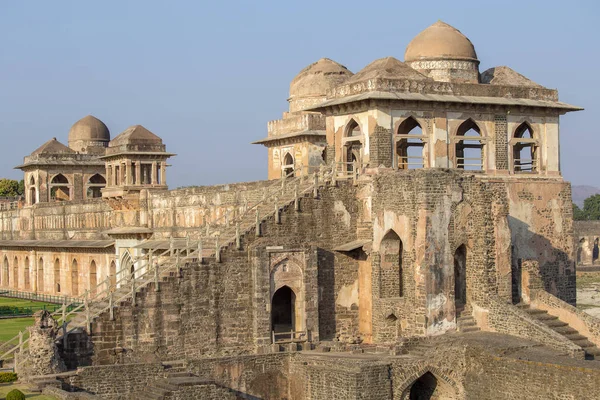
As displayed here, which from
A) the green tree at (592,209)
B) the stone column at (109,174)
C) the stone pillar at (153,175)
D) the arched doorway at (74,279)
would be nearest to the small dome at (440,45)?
the stone pillar at (153,175)

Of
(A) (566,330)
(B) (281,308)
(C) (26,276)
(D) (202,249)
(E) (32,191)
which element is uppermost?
(E) (32,191)

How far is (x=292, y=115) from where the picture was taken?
49250 millimetres

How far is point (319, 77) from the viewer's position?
4834 centimetres

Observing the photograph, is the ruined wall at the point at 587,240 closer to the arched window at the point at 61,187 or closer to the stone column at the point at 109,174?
the arched window at the point at 61,187

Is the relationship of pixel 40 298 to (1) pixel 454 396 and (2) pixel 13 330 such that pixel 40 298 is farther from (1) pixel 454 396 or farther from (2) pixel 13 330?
(1) pixel 454 396

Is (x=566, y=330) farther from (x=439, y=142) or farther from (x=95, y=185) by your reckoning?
(x=95, y=185)

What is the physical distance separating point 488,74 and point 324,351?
13.5 meters

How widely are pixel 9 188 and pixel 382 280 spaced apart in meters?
79.9

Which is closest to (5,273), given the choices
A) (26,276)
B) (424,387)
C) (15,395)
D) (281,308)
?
(26,276)

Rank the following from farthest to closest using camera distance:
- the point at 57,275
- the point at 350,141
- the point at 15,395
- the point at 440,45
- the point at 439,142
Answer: the point at 57,275 → the point at 440,45 → the point at 350,141 → the point at 439,142 → the point at 15,395

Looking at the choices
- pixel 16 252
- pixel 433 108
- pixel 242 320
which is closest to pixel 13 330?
pixel 242 320

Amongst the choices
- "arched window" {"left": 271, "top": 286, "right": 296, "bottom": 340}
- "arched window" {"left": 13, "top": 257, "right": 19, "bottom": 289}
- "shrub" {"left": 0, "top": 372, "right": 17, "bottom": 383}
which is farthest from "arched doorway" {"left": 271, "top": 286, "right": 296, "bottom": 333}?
"arched window" {"left": 13, "top": 257, "right": 19, "bottom": 289}

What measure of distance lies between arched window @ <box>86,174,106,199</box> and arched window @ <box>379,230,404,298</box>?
36879 millimetres

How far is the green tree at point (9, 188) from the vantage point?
105 m
